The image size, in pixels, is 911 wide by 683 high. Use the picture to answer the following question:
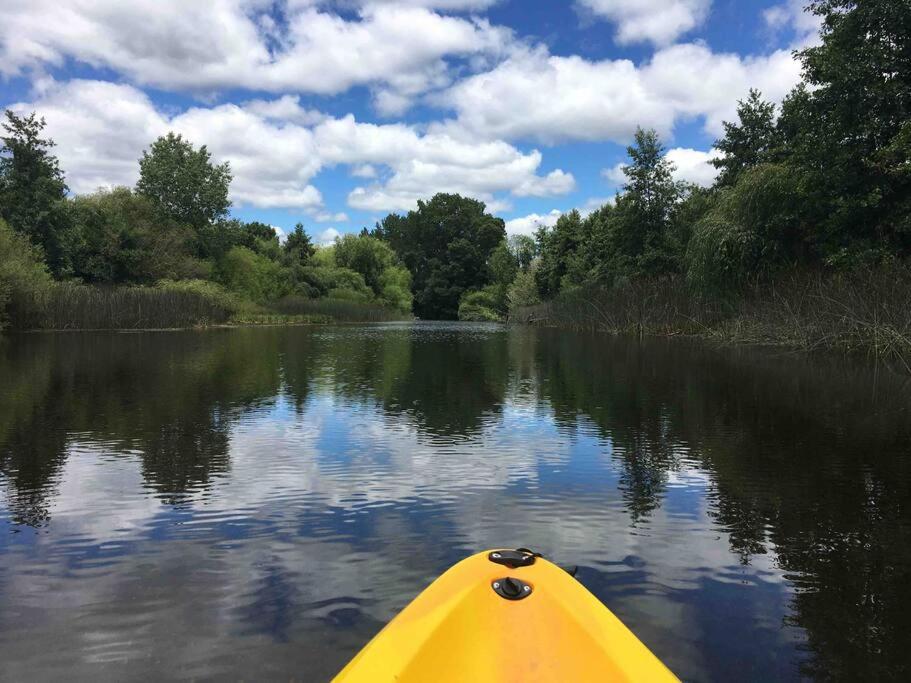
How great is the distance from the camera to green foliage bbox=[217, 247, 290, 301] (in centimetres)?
5488

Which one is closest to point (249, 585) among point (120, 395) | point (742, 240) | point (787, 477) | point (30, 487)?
point (30, 487)

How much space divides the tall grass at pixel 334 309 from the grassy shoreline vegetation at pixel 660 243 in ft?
0.55

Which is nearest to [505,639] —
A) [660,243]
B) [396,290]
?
[660,243]

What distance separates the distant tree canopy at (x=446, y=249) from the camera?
3408 inches

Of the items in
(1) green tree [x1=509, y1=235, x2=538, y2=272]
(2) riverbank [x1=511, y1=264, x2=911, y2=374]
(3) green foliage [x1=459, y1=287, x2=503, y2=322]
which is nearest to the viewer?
(2) riverbank [x1=511, y1=264, x2=911, y2=374]

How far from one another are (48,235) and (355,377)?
3267 cm

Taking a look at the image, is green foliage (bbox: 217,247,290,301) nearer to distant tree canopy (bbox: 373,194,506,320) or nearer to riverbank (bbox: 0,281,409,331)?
riverbank (bbox: 0,281,409,331)

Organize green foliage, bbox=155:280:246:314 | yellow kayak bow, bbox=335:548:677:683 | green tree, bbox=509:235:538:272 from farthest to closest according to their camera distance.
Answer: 1. green tree, bbox=509:235:538:272
2. green foliage, bbox=155:280:246:314
3. yellow kayak bow, bbox=335:548:677:683

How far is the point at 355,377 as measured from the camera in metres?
13.1

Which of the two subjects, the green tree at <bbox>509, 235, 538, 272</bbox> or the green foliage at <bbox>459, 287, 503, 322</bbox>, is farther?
the green tree at <bbox>509, 235, 538, 272</bbox>

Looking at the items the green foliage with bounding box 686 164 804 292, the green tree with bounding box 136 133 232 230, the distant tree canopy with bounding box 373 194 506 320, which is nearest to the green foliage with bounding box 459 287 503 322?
the distant tree canopy with bounding box 373 194 506 320

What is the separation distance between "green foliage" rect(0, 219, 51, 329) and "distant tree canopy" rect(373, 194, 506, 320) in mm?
57862

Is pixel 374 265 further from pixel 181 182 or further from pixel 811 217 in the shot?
pixel 811 217

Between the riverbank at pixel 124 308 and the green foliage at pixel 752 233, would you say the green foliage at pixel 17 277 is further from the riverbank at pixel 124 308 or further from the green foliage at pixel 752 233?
the green foliage at pixel 752 233
